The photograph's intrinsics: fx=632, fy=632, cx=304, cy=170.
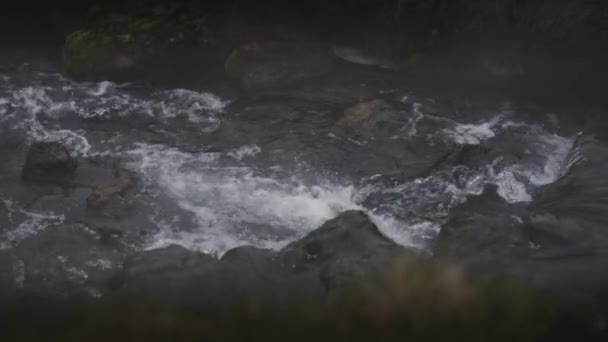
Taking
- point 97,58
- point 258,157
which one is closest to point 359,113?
point 258,157

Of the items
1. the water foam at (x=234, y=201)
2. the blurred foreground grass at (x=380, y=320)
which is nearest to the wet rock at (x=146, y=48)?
the water foam at (x=234, y=201)

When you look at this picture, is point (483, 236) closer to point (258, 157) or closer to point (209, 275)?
point (209, 275)

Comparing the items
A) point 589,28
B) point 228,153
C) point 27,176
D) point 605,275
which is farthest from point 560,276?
point 27,176

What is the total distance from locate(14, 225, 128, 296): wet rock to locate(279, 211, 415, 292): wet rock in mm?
2647

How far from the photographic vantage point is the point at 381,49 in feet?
55.6

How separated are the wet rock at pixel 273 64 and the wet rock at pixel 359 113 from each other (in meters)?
2.31

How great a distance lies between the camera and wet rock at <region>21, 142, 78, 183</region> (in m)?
11.7

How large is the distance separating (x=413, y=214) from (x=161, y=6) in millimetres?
9804

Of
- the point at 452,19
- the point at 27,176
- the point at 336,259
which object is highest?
the point at 452,19

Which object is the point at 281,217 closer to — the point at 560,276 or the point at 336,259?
the point at 336,259

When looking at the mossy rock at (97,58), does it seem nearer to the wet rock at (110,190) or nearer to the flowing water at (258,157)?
the flowing water at (258,157)

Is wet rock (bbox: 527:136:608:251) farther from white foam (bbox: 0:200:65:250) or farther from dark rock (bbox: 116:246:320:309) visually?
white foam (bbox: 0:200:65:250)

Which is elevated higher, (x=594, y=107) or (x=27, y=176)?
(x=594, y=107)

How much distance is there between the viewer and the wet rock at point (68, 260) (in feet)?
29.5
